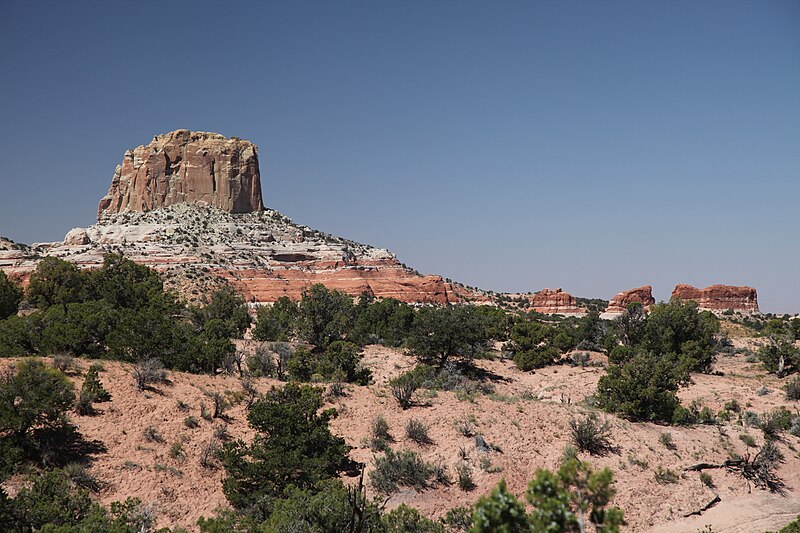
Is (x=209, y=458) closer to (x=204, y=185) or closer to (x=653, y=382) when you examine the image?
(x=653, y=382)

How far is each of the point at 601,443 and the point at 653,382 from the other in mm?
5367

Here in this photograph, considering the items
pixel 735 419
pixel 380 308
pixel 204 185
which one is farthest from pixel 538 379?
pixel 204 185

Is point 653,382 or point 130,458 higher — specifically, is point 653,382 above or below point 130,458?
above

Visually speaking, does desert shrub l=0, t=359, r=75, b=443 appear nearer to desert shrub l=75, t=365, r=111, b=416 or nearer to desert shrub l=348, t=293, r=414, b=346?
desert shrub l=75, t=365, r=111, b=416

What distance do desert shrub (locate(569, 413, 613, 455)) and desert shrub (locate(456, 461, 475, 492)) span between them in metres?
4.31

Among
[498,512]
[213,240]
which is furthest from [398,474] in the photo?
[213,240]

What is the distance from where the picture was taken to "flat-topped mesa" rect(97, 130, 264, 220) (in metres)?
108

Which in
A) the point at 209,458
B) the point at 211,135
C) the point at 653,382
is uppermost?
the point at 211,135

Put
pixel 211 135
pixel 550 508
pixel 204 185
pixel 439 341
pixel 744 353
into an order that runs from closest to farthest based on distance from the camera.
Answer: pixel 550 508 < pixel 439 341 < pixel 744 353 < pixel 204 185 < pixel 211 135

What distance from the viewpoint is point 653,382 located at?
21.2 meters

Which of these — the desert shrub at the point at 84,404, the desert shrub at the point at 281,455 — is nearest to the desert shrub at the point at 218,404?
the desert shrub at the point at 281,455

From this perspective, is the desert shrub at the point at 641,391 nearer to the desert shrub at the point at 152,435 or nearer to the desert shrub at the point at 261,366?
the desert shrub at the point at 261,366

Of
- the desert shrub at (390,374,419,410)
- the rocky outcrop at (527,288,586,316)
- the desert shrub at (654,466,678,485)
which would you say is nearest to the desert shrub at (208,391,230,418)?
the desert shrub at (390,374,419,410)

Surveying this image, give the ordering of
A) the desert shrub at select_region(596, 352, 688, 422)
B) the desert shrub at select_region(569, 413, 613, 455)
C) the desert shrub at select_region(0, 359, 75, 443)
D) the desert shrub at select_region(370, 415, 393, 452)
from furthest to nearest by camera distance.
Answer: the desert shrub at select_region(596, 352, 688, 422) → the desert shrub at select_region(569, 413, 613, 455) → the desert shrub at select_region(370, 415, 393, 452) → the desert shrub at select_region(0, 359, 75, 443)
